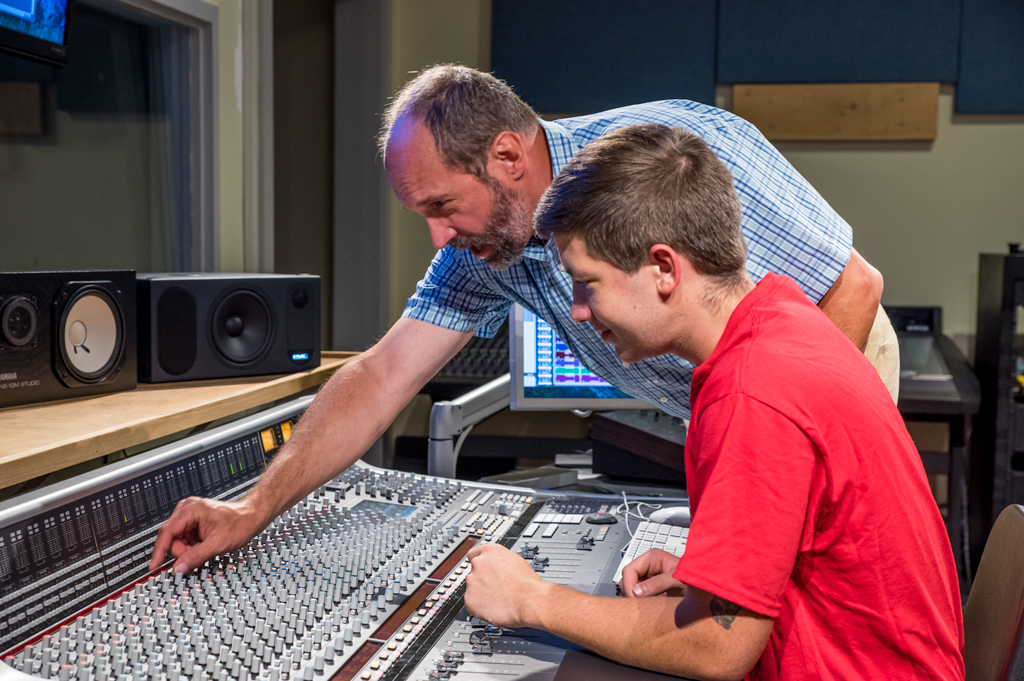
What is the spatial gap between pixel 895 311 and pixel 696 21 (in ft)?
5.78

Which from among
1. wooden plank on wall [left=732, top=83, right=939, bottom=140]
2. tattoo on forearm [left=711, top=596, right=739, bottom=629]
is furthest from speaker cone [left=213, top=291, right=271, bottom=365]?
wooden plank on wall [left=732, top=83, right=939, bottom=140]

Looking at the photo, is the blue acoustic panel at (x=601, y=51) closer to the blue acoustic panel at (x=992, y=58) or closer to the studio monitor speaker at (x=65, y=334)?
the blue acoustic panel at (x=992, y=58)

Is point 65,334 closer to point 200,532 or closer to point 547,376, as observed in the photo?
point 200,532

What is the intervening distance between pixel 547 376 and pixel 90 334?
1106mm

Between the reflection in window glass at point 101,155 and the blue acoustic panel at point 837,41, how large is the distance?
283 cm

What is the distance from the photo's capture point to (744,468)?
2.69 feet

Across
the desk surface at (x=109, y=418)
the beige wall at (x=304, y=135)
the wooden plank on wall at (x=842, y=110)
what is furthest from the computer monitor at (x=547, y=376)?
the wooden plank on wall at (x=842, y=110)

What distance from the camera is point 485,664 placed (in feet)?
3.31

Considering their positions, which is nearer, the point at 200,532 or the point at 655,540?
the point at 200,532

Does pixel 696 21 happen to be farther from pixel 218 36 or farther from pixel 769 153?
pixel 769 153

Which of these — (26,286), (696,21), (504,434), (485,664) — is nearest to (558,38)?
(696,21)

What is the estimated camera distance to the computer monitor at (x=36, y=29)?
5.20ft

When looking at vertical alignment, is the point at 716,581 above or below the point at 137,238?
below

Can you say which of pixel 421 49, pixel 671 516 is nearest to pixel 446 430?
pixel 671 516
